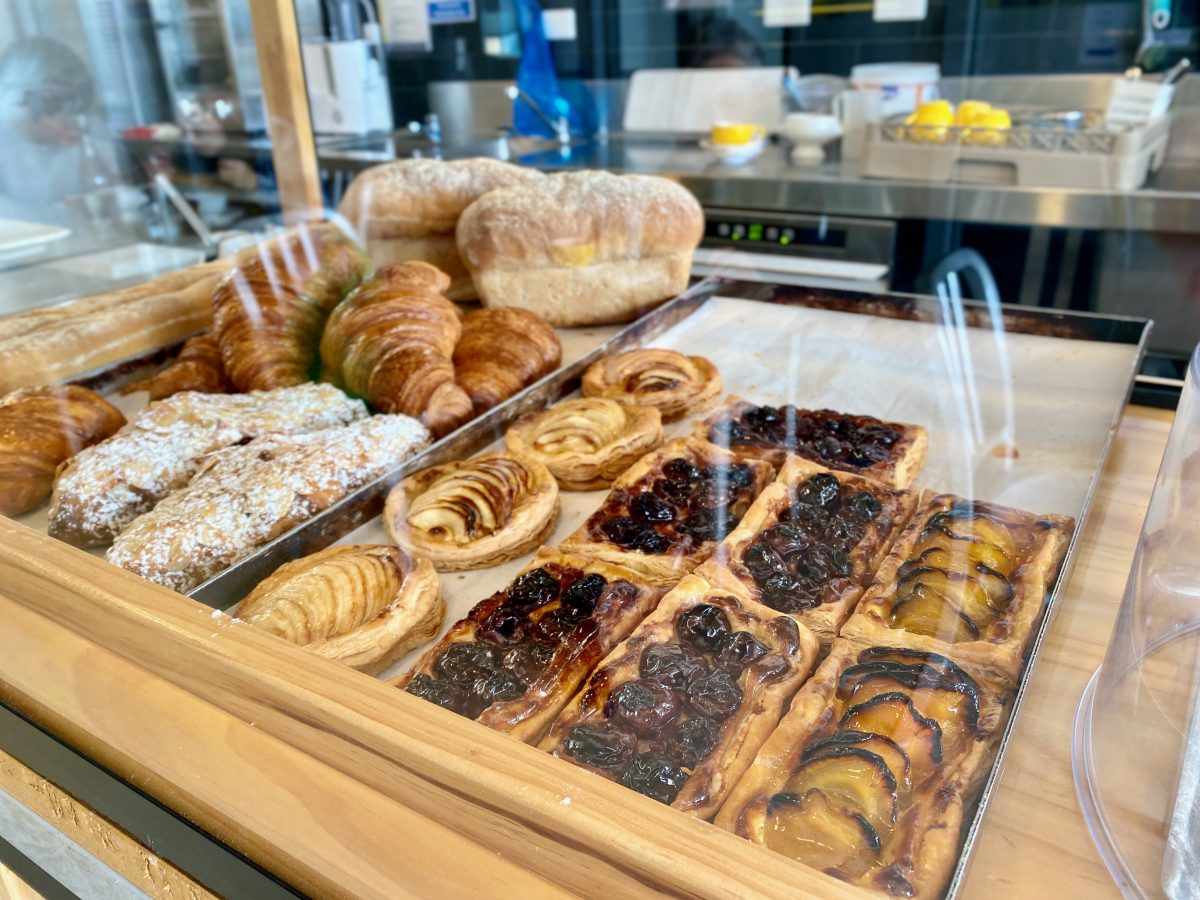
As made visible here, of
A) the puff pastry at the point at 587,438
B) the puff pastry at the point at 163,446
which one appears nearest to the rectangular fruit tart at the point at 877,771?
the puff pastry at the point at 587,438

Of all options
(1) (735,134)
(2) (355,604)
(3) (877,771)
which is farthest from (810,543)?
(1) (735,134)

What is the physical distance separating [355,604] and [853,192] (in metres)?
2.71

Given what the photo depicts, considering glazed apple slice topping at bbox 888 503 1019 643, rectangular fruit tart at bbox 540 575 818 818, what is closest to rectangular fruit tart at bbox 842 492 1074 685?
glazed apple slice topping at bbox 888 503 1019 643

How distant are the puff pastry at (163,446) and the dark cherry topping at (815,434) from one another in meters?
0.73

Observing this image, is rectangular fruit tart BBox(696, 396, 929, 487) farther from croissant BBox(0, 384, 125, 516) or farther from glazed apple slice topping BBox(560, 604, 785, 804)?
croissant BBox(0, 384, 125, 516)

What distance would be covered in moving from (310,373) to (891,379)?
47.9 inches

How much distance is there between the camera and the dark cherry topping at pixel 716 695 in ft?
3.11


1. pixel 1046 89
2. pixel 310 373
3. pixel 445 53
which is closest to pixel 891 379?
pixel 310 373

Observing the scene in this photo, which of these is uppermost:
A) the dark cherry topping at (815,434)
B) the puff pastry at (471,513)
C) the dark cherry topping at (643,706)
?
the dark cherry topping at (643,706)

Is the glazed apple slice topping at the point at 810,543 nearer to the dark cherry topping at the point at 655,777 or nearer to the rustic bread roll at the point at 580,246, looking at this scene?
the dark cherry topping at the point at 655,777

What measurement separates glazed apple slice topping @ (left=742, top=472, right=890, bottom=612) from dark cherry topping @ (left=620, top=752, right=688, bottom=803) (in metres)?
0.32

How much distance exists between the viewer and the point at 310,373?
196 centimetres

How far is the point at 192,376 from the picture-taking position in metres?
1.92

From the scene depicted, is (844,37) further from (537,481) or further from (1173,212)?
(537,481)
